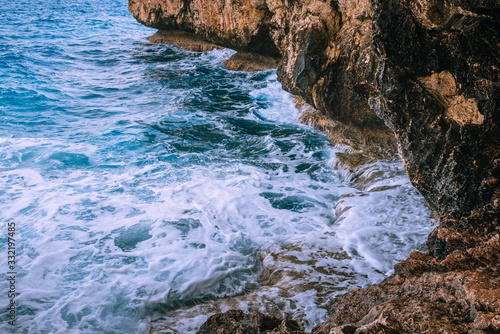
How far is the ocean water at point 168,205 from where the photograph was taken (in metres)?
4.12

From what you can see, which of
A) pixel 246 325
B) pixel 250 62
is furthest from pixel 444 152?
pixel 250 62

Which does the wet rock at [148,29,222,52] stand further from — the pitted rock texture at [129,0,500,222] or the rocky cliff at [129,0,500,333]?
the rocky cliff at [129,0,500,333]

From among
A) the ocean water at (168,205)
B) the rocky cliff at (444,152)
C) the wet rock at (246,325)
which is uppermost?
the rocky cliff at (444,152)

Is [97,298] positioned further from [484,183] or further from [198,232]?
[484,183]

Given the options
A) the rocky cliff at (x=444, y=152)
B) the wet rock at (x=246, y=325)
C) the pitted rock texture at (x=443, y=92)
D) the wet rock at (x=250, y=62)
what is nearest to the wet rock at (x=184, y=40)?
the wet rock at (x=250, y=62)

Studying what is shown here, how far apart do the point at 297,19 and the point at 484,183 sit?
486 centimetres

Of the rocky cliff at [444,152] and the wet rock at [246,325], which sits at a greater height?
the rocky cliff at [444,152]

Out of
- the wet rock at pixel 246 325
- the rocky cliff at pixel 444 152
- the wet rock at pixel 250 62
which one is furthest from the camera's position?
the wet rock at pixel 250 62

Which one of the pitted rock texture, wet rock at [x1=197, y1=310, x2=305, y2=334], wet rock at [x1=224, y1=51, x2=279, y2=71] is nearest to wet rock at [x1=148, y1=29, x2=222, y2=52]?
wet rock at [x1=224, y1=51, x2=279, y2=71]

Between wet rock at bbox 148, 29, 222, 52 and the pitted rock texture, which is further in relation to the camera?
wet rock at bbox 148, 29, 222, 52

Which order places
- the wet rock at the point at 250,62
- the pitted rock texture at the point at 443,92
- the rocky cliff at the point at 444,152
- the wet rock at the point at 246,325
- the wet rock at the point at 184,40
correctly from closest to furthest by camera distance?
the rocky cliff at the point at 444,152
the wet rock at the point at 246,325
the pitted rock texture at the point at 443,92
the wet rock at the point at 250,62
the wet rock at the point at 184,40

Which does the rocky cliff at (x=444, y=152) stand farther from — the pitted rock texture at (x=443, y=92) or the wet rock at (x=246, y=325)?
the wet rock at (x=246, y=325)

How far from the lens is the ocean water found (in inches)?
162

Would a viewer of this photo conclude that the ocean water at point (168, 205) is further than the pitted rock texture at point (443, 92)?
Yes
